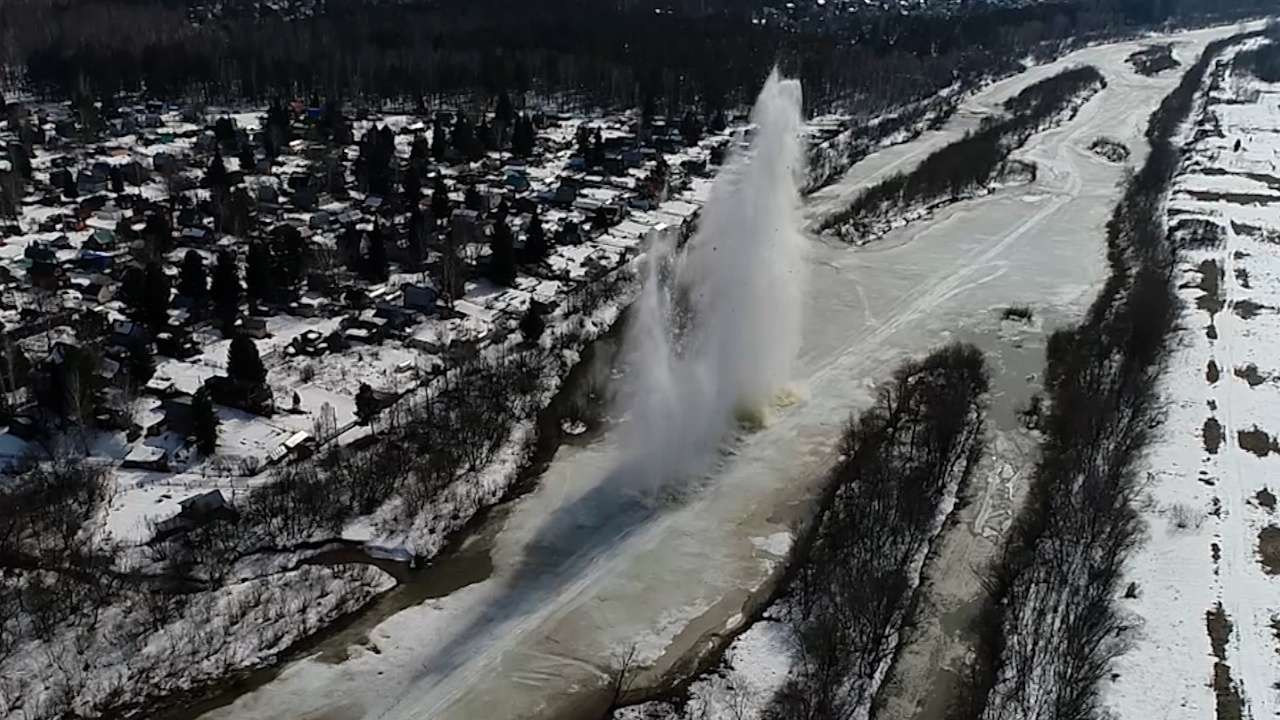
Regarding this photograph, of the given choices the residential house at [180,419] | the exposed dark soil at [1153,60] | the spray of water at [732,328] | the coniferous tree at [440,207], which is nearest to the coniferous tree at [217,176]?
the coniferous tree at [440,207]

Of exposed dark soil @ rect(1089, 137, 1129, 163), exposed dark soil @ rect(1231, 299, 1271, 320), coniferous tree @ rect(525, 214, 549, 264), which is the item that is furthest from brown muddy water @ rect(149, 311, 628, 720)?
exposed dark soil @ rect(1089, 137, 1129, 163)

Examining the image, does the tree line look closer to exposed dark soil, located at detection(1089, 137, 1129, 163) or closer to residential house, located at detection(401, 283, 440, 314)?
residential house, located at detection(401, 283, 440, 314)

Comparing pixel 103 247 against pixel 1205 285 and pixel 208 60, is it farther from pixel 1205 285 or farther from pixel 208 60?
pixel 1205 285

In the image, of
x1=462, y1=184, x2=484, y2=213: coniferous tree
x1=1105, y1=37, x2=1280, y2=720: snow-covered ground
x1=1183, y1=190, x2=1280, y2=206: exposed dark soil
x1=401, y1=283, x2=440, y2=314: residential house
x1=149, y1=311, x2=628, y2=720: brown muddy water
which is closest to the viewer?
x1=149, y1=311, x2=628, y2=720: brown muddy water

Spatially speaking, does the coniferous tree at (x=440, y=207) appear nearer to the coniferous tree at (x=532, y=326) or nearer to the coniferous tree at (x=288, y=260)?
the coniferous tree at (x=288, y=260)

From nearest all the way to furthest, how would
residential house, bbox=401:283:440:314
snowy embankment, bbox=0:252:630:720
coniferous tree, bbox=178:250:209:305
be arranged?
snowy embankment, bbox=0:252:630:720 < coniferous tree, bbox=178:250:209:305 < residential house, bbox=401:283:440:314

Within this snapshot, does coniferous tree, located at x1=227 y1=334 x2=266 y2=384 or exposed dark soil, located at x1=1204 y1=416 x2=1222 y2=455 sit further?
coniferous tree, located at x1=227 y1=334 x2=266 y2=384

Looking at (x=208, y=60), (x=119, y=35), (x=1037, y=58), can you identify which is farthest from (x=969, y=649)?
(x=1037, y=58)

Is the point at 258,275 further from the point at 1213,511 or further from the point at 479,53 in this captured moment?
the point at 479,53
